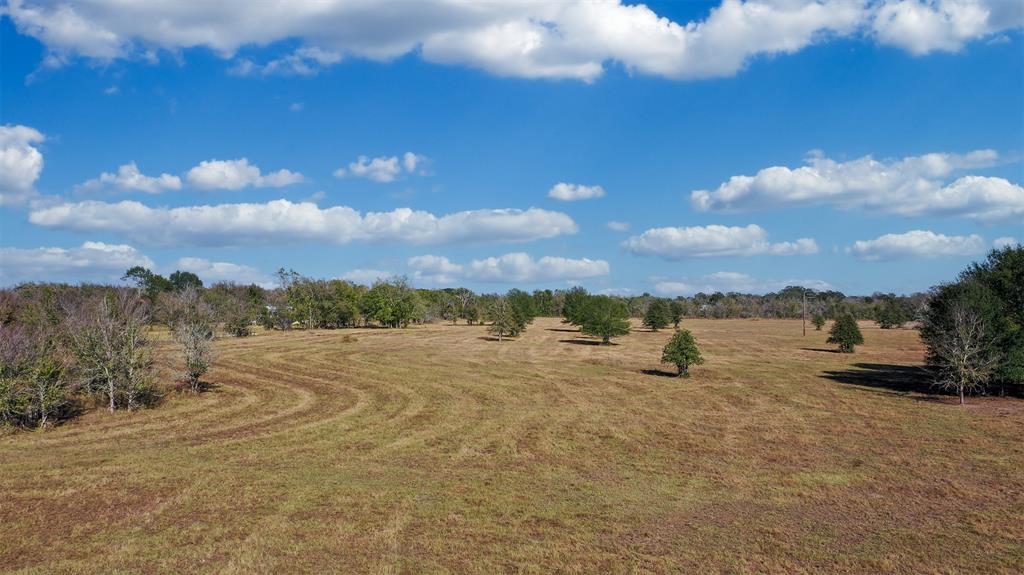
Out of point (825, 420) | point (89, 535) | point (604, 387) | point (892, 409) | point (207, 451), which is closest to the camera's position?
point (89, 535)

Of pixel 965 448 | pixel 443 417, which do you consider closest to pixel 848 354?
pixel 965 448

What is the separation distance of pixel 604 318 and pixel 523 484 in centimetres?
7107

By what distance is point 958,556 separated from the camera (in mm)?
16281

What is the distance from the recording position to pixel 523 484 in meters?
23.0

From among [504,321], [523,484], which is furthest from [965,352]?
[504,321]

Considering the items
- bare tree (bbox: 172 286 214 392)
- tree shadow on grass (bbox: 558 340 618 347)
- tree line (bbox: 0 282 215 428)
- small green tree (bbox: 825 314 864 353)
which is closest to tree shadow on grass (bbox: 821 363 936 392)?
small green tree (bbox: 825 314 864 353)

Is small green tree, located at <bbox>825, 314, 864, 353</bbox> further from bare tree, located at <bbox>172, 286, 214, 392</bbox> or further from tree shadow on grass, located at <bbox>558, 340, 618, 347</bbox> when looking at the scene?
bare tree, located at <bbox>172, 286, 214, 392</bbox>

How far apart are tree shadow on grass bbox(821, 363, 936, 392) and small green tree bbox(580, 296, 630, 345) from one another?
113ft

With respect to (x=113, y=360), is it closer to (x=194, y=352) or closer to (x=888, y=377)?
(x=194, y=352)

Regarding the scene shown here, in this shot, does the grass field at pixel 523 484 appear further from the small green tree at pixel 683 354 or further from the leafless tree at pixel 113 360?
the small green tree at pixel 683 354

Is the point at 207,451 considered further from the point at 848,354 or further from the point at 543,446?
the point at 848,354

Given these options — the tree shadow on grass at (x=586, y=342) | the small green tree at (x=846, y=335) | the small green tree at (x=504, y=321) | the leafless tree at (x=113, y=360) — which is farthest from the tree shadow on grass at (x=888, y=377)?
the small green tree at (x=504, y=321)

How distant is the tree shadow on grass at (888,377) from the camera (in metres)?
49.0

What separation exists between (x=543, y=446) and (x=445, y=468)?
19.7 ft
